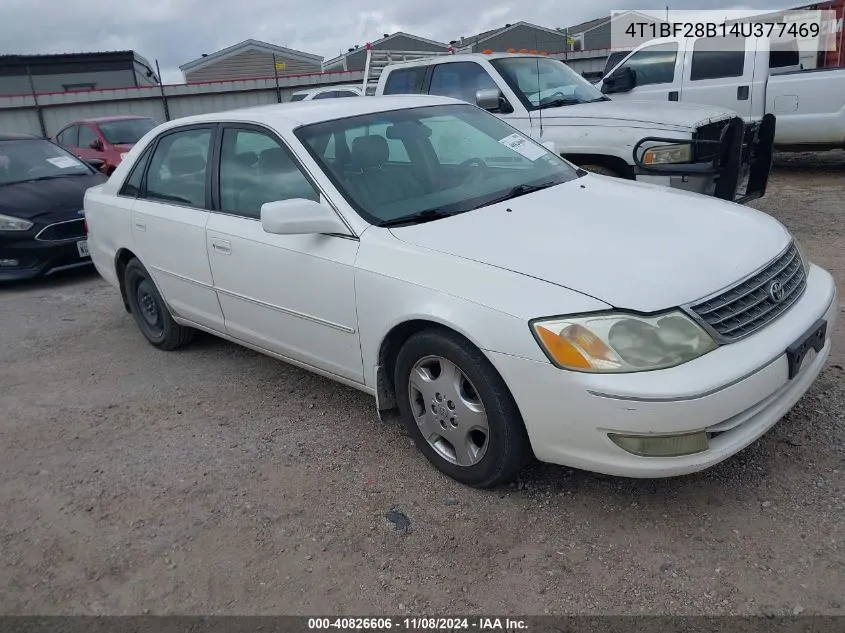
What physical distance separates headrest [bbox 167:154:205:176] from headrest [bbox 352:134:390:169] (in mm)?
1077

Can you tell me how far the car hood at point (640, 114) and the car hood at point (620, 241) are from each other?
266 cm

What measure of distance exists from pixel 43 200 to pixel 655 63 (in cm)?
814

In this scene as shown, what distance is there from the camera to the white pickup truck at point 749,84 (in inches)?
366

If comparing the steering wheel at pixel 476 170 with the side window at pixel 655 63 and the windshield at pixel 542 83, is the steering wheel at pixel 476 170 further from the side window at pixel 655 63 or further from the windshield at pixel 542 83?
the side window at pixel 655 63

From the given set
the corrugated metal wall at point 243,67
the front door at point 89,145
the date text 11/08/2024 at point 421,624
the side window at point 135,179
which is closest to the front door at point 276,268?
the side window at point 135,179

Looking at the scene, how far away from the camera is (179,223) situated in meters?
4.23

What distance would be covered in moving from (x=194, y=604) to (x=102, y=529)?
0.71m

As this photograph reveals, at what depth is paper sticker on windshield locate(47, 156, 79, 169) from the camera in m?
8.20

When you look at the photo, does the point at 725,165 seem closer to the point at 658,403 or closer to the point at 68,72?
the point at 658,403

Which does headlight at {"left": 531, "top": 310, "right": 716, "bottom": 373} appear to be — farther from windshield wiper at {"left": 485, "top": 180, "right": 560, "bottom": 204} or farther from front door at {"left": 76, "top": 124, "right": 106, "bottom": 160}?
front door at {"left": 76, "top": 124, "right": 106, "bottom": 160}

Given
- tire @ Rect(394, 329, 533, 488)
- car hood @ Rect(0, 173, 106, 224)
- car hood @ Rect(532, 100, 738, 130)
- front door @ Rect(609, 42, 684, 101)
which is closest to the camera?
tire @ Rect(394, 329, 533, 488)

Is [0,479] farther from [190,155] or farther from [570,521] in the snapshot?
[570,521]

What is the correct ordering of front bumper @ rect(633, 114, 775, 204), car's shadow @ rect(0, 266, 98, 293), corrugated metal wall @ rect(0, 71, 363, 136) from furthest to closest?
corrugated metal wall @ rect(0, 71, 363, 136) < car's shadow @ rect(0, 266, 98, 293) < front bumper @ rect(633, 114, 775, 204)

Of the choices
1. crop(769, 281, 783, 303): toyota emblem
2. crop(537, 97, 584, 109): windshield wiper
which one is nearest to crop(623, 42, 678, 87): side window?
crop(537, 97, 584, 109): windshield wiper
